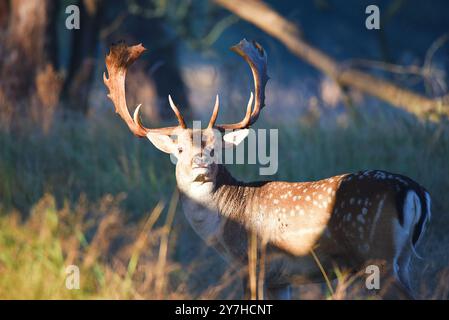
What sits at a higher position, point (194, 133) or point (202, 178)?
point (194, 133)

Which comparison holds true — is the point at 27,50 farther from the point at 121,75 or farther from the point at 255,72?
the point at 255,72

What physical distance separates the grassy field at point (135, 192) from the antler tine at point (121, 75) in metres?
0.64

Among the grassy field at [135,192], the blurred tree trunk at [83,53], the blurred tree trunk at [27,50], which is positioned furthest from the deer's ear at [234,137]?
the blurred tree trunk at [83,53]

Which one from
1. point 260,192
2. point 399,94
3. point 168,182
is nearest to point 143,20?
point 399,94

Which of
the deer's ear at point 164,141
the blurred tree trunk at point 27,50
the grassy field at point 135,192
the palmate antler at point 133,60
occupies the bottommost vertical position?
the grassy field at point 135,192

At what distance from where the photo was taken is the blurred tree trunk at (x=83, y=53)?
10.9 m

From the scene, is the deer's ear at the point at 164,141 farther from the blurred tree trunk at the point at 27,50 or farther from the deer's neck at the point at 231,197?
the blurred tree trunk at the point at 27,50

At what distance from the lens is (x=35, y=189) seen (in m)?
8.06

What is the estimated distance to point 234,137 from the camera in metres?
5.84

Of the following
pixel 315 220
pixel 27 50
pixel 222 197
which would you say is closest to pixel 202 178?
pixel 222 197

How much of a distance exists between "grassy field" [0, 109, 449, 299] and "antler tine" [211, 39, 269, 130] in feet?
2.53

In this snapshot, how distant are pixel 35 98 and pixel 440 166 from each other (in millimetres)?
4846

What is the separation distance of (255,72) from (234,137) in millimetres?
526

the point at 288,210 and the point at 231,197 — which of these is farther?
the point at 231,197
